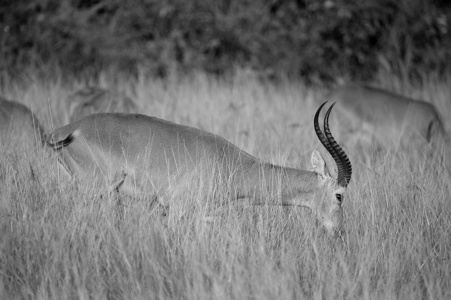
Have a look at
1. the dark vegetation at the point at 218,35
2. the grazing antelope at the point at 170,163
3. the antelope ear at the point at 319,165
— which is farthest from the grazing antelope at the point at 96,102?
the dark vegetation at the point at 218,35

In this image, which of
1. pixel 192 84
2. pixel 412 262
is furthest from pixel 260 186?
pixel 192 84

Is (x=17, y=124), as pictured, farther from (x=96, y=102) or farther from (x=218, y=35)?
(x=218, y=35)

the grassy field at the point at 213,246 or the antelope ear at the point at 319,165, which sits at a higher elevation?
the antelope ear at the point at 319,165

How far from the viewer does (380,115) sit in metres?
9.77

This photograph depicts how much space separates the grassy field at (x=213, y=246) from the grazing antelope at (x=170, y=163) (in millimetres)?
150

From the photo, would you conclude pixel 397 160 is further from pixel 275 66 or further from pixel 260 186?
pixel 275 66

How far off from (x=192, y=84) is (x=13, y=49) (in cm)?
565

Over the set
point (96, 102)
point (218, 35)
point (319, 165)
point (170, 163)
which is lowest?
point (170, 163)

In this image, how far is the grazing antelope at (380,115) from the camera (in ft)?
30.2

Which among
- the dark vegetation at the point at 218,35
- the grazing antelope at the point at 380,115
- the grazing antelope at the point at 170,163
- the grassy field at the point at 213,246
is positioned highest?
the dark vegetation at the point at 218,35

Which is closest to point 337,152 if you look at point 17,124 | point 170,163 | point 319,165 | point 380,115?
point 319,165

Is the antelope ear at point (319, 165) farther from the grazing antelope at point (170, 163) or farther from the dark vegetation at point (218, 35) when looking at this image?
the dark vegetation at point (218, 35)

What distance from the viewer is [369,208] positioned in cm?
512

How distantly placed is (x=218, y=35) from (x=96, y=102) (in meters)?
7.18
